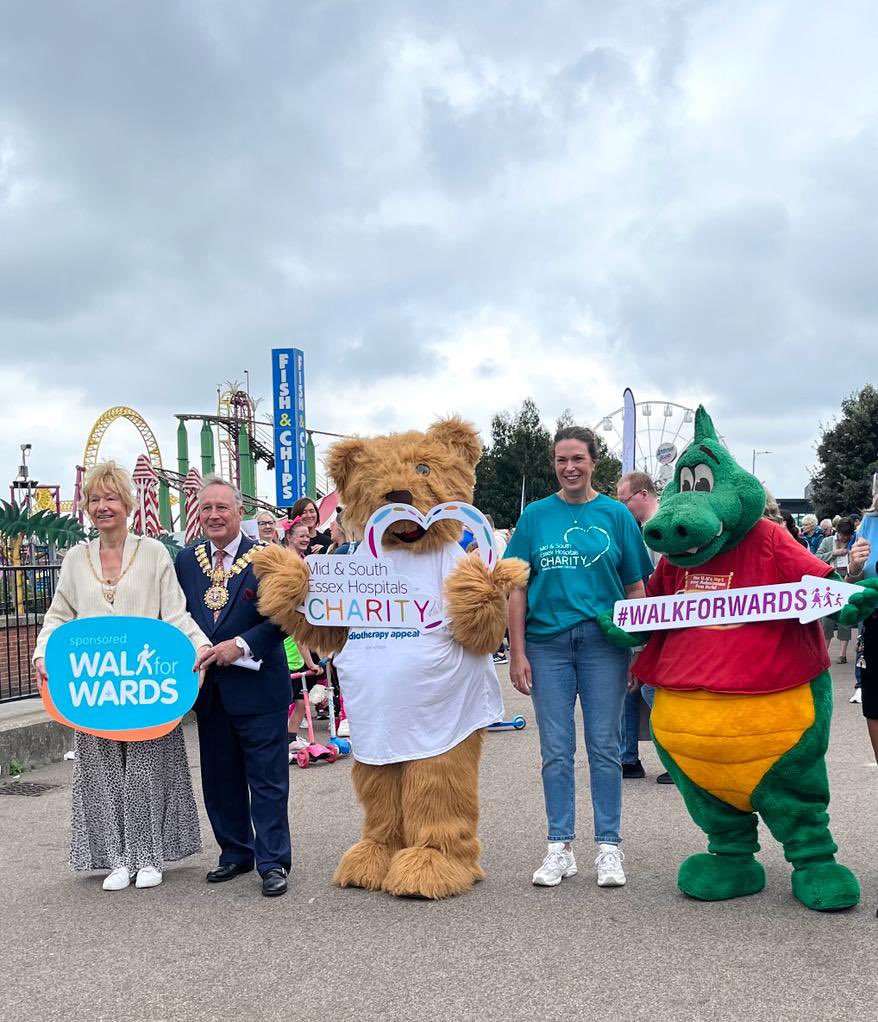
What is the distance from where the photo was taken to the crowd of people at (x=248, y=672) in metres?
4.51

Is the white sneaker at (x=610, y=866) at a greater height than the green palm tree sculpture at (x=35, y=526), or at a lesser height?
lesser

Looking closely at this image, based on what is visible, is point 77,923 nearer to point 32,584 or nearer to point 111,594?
point 111,594

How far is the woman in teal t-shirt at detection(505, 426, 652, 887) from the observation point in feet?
14.7

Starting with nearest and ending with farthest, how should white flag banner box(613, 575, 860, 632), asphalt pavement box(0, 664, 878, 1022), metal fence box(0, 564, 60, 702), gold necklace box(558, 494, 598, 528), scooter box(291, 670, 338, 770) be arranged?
asphalt pavement box(0, 664, 878, 1022) → white flag banner box(613, 575, 860, 632) → gold necklace box(558, 494, 598, 528) → scooter box(291, 670, 338, 770) → metal fence box(0, 564, 60, 702)

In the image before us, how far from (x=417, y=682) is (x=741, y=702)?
134 centimetres

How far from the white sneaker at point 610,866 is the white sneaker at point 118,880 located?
2124 millimetres

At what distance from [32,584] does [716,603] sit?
6518 millimetres

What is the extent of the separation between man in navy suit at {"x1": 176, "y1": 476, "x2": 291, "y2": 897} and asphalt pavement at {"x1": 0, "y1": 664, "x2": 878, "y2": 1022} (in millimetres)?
232

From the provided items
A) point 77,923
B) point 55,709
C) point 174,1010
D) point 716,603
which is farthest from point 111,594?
point 716,603

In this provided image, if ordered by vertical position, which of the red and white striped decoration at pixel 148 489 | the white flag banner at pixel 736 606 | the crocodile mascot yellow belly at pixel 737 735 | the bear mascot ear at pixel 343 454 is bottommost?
the crocodile mascot yellow belly at pixel 737 735

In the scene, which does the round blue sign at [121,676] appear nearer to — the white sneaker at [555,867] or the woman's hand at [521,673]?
the woman's hand at [521,673]

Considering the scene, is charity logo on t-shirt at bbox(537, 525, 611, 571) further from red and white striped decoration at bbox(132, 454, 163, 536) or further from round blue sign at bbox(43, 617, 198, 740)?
red and white striped decoration at bbox(132, 454, 163, 536)

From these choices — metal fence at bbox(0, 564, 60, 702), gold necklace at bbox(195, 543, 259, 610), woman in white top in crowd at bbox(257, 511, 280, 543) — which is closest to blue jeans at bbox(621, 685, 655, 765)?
gold necklace at bbox(195, 543, 259, 610)

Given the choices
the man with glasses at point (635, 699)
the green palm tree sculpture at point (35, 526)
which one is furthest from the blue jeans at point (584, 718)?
the green palm tree sculpture at point (35, 526)
